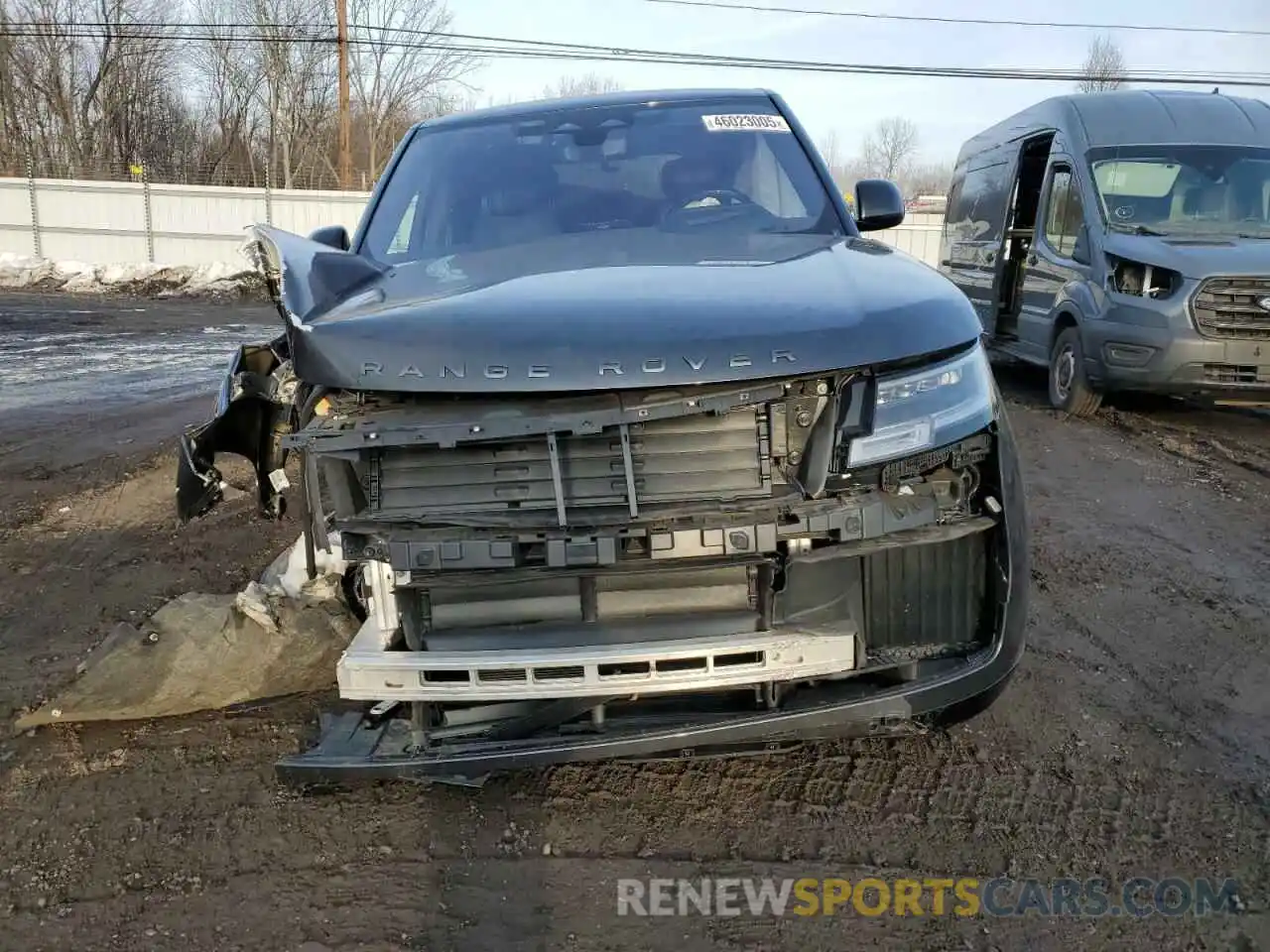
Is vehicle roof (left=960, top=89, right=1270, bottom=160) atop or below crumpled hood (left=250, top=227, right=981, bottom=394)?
atop

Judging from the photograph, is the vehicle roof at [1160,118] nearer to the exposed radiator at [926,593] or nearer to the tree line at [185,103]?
the exposed radiator at [926,593]

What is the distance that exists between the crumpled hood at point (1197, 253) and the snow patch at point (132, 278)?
18.7 metres

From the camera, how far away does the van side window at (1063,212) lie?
314 inches

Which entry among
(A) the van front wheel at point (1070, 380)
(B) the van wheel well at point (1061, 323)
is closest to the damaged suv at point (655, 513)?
(A) the van front wheel at point (1070, 380)

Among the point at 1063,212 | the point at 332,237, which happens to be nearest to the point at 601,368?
the point at 332,237

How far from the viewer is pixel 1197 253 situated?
6.94 metres

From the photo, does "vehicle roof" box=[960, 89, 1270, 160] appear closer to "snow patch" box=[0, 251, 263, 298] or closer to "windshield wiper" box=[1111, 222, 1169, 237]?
"windshield wiper" box=[1111, 222, 1169, 237]

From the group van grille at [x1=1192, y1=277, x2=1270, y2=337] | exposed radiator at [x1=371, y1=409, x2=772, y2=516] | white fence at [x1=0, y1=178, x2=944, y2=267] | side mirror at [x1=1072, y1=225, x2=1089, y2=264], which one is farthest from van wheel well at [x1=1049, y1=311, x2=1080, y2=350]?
white fence at [x1=0, y1=178, x2=944, y2=267]

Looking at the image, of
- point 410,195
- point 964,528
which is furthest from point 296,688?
point 964,528

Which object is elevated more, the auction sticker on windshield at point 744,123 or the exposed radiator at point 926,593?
the auction sticker on windshield at point 744,123

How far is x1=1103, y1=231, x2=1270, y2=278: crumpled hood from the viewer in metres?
6.77

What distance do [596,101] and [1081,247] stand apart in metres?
5.40

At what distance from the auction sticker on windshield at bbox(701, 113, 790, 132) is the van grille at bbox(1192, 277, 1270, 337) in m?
4.46

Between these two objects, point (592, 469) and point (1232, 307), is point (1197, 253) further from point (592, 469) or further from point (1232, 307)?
point (592, 469)
